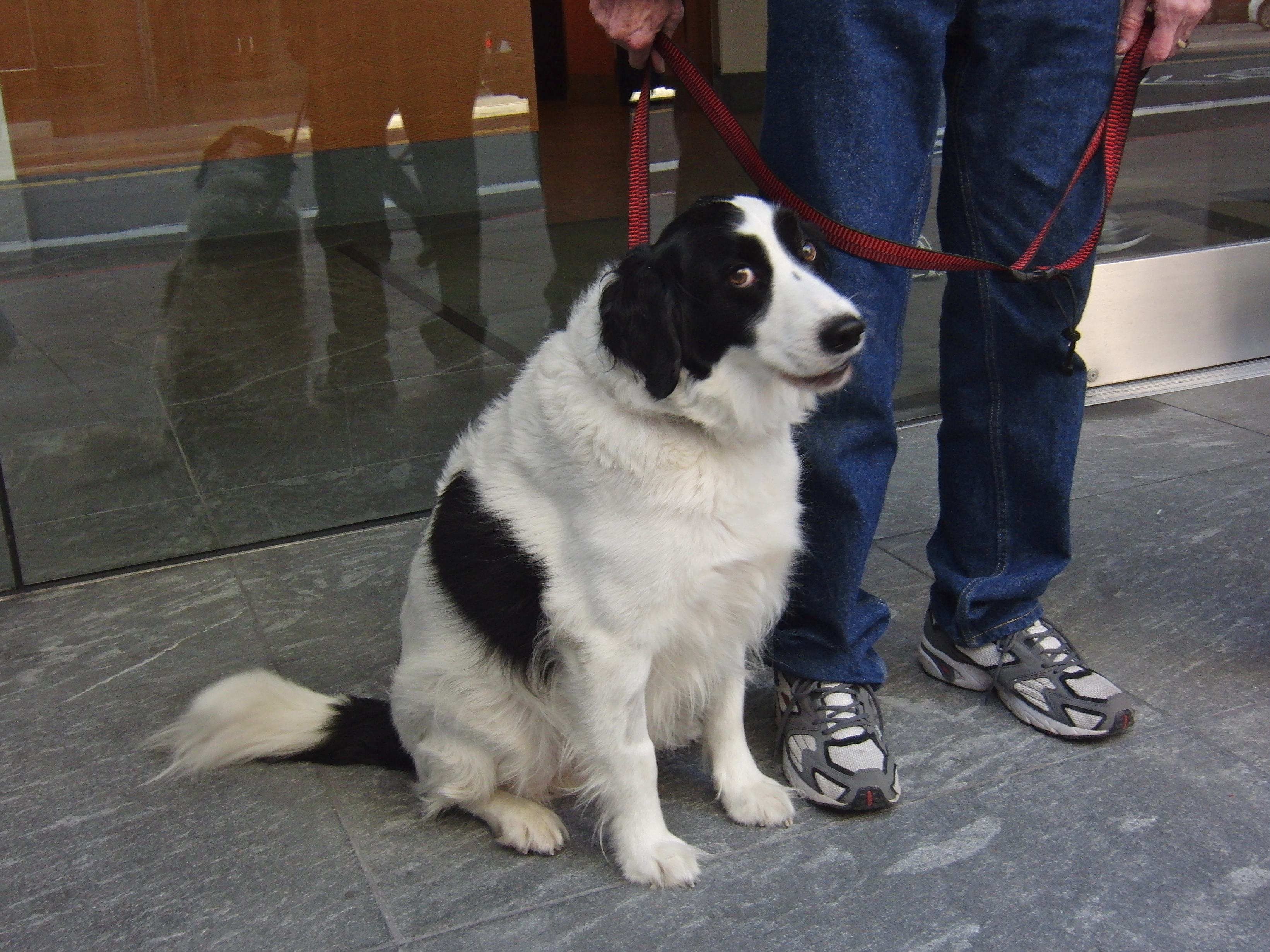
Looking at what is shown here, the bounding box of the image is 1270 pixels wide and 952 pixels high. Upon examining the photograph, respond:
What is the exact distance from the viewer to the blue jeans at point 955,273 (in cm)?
211

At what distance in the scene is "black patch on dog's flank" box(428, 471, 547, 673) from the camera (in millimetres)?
2053

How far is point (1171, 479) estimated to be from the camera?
3650 millimetres

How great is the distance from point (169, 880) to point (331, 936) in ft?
1.21

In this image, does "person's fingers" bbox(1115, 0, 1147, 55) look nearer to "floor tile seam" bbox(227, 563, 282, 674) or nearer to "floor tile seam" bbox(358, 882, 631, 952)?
"floor tile seam" bbox(358, 882, 631, 952)

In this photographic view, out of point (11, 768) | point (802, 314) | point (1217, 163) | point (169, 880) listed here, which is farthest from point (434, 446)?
point (1217, 163)

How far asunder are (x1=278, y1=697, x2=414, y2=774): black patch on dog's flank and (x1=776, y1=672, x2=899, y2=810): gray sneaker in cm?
79

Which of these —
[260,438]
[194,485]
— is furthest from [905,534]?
[194,485]

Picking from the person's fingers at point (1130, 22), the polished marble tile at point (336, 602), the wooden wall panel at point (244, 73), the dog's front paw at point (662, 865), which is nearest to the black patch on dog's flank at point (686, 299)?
the dog's front paw at point (662, 865)

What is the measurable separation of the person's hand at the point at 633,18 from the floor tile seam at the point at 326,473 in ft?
6.50

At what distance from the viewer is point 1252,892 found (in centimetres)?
190

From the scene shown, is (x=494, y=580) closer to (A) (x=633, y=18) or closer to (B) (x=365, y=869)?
(B) (x=365, y=869)

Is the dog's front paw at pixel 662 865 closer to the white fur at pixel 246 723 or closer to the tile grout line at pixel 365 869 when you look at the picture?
the tile grout line at pixel 365 869

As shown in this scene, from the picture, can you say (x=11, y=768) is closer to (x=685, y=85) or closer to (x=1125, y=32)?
(x=685, y=85)

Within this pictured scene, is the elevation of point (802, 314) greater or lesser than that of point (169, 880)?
greater
